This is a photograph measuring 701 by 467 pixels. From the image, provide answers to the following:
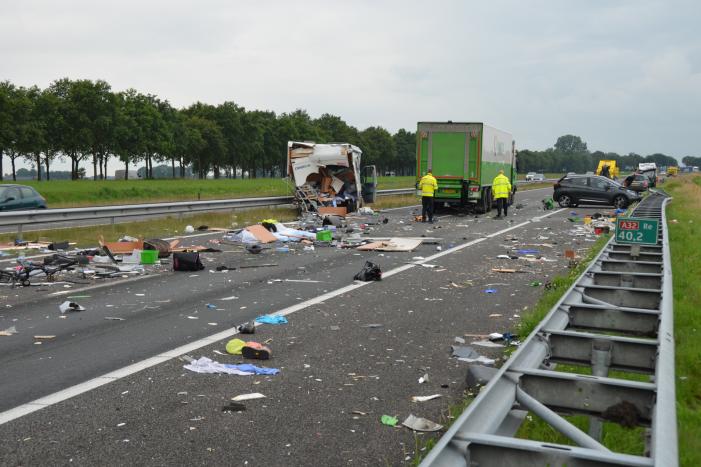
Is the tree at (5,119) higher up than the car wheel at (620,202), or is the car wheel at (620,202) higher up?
the tree at (5,119)

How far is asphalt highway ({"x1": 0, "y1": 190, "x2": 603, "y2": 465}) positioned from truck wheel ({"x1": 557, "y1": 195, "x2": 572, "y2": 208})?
844 inches

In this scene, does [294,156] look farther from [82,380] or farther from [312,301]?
[82,380]

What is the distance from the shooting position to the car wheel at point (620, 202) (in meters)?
30.9

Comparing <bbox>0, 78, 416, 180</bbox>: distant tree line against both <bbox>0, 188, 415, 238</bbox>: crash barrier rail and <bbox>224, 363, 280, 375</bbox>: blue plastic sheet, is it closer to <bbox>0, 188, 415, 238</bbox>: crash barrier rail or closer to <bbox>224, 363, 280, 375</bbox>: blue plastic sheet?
<bbox>0, 188, 415, 238</bbox>: crash barrier rail

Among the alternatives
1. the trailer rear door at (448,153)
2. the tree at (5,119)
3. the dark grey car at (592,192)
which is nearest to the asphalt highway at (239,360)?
the trailer rear door at (448,153)

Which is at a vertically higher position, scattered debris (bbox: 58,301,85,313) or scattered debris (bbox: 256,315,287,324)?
scattered debris (bbox: 256,315,287,324)

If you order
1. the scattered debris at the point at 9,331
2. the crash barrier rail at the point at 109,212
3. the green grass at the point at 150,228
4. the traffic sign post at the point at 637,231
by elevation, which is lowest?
the green grass at the point at 150,228

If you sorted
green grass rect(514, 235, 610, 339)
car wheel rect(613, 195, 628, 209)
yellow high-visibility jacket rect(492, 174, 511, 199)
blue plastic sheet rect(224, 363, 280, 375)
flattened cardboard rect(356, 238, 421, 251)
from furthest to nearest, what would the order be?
car wheel rect(613, 195, 628, 209), yellow high-visibility jacket rect(492, 174, 511, 199), flattened cardboard rect(356, 238, 421, 251), green grass rect(514, 235, 610, 339), blue plastic sheet rect(224, 363, 280, 375)

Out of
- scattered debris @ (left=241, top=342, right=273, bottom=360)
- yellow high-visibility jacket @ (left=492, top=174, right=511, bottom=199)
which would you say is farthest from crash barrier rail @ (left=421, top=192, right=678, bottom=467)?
yellow high-visibility jacket @ (left=492, top=174, right=511, bottom=199)

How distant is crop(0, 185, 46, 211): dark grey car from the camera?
750 inches

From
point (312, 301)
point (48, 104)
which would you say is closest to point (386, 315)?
point (312, 301)

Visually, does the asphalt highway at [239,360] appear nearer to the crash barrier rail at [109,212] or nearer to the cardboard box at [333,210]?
the crash barrier rail at [109,212]

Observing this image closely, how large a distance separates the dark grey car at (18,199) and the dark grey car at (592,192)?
73.8ft

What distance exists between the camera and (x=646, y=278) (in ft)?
20.5
